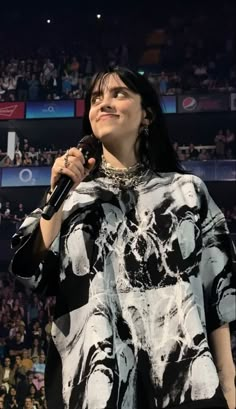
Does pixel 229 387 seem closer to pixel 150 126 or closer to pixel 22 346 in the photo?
pixel 150 126

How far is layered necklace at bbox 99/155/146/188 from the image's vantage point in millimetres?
736

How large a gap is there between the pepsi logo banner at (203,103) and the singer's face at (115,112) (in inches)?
232

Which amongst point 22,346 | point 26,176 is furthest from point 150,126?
point 26,176

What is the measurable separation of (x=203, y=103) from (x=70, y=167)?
618 cm

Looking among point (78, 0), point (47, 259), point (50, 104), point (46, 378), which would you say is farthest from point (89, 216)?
point (78, 0)

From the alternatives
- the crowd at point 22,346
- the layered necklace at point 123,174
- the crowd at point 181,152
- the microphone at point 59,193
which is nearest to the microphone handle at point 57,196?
the microphone at point 59,193

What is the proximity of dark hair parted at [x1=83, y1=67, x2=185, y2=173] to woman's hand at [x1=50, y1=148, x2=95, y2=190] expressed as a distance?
0.51 ft

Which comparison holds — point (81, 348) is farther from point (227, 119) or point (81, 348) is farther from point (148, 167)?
point (227, 119)

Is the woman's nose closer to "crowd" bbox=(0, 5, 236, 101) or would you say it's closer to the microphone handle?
the microphone handle

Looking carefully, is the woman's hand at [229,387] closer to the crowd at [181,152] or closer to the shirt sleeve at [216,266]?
the shirt sleeve at [216,266]

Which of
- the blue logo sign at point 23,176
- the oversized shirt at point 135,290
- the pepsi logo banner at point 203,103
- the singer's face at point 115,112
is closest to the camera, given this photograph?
the oversized shirt at point 135,290

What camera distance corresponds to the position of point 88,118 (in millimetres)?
805

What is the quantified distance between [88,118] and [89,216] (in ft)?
0.56

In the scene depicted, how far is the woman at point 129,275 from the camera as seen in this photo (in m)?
0.60
